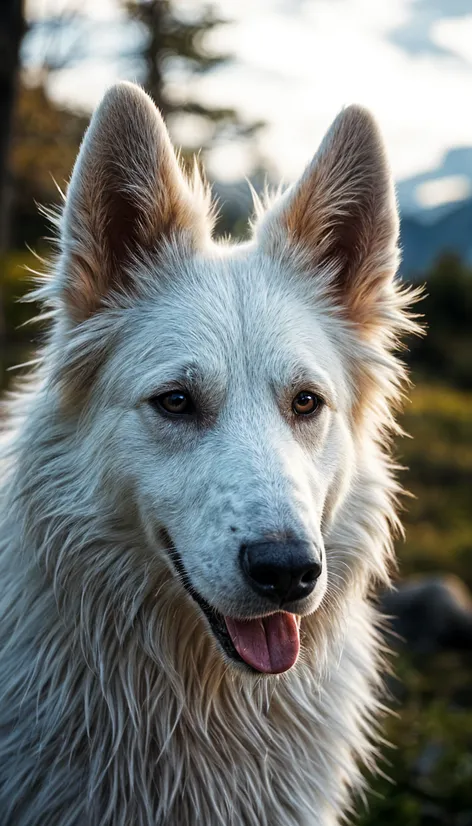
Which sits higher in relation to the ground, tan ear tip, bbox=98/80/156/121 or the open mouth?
tan ear tip, bbox=98/80/156/121

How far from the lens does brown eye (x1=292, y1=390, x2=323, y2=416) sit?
315cm

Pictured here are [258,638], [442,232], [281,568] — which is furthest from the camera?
[442,232]

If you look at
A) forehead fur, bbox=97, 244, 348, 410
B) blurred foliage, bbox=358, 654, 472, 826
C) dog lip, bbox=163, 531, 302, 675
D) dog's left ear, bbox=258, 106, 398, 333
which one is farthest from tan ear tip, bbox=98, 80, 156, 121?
blurred foliage, bbox=358, 654, 472, 826

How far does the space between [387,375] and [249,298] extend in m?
0.77

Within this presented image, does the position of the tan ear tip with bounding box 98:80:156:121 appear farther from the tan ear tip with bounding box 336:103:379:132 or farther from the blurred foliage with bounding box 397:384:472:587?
the blurred foliage with bounding box 397:384:472:587

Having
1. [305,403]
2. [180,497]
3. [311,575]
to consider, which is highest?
[305,403]

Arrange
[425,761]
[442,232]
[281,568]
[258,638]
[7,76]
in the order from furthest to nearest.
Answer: [442,232], [7,76], [425,761], [258,638], [281,568]

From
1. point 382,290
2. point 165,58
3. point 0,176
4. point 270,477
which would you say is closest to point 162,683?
point 270,477

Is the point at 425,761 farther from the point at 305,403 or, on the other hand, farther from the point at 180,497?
the point at 180,497

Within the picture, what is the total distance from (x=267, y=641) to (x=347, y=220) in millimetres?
1779

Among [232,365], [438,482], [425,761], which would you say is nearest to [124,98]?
[232,365]

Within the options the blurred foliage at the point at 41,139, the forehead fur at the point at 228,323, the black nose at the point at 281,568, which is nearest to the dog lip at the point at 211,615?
the black nose at the point at 281,568

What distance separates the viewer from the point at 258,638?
2891 mm

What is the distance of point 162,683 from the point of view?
322cm
